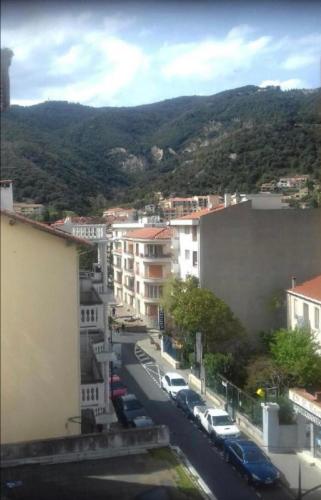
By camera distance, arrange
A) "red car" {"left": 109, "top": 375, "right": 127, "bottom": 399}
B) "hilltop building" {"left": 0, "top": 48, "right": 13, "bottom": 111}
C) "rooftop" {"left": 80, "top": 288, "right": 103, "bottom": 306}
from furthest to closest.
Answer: "red car" {"left": 109, "top": 375, "right": 127, "bottom": 399}
"rooftop" {"left": 80, "top": 288, "right": 103, "bottom": 306}
"hilltop building" {"left": 0, "top": 48, "right": 13, "bottom": 111}

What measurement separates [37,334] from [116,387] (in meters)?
5.30

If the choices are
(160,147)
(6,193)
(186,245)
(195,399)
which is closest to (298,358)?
(195,399)

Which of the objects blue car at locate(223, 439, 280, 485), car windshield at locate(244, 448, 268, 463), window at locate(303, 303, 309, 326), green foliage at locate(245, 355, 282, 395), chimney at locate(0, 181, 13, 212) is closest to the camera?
chimney at locate(0, 181, 13, 212)

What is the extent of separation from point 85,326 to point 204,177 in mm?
19082

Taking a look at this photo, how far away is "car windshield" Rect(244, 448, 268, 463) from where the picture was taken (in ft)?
17.5

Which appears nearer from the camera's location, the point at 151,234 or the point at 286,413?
the point at 286,413

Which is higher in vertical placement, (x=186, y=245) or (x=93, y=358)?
(x=186, y=245)

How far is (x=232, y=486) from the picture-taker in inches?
198

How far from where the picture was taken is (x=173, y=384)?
7.93 meters

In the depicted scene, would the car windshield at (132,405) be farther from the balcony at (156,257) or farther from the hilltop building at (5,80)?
the balcony at (156,257)

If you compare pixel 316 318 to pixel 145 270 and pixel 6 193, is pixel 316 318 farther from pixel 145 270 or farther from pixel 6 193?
pixel 6 193

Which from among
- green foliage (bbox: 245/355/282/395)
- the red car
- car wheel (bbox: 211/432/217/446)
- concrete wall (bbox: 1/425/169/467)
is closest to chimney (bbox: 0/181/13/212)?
concrete wall (bbox: 1/425/169/467)

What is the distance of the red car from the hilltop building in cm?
516

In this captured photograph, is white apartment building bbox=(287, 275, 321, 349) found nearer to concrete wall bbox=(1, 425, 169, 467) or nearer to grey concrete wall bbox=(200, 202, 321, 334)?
grey concrete wall bbox=(200, 202, 321, 334)
